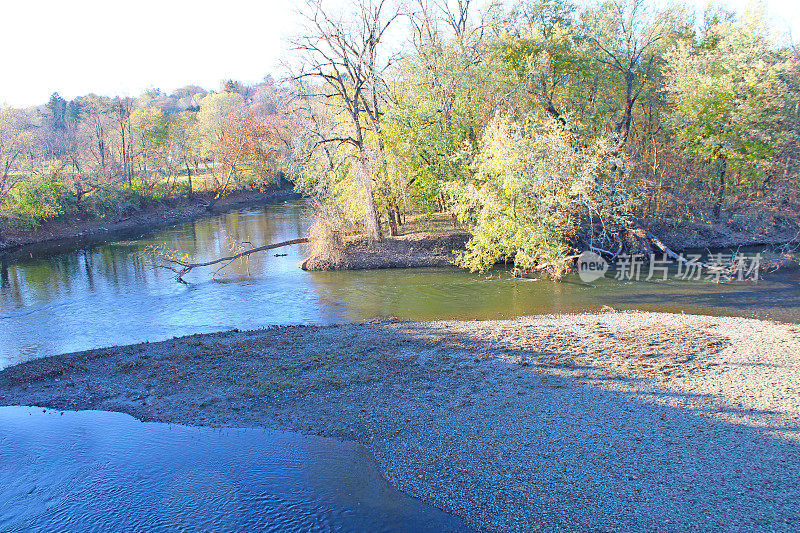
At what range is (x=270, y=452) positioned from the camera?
33.3 feet

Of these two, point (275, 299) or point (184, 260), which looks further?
point (184, 260)

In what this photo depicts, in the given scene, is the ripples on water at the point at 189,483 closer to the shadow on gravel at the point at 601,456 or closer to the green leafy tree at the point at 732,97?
the shadow on gravel at the point at 601,456

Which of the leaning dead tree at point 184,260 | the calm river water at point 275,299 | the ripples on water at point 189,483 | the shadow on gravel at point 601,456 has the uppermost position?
the leaning dead tree at point 184,260

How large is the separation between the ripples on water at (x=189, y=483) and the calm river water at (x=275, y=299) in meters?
7.52

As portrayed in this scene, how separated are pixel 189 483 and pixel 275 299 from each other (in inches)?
539

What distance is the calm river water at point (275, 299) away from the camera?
62.0 ft

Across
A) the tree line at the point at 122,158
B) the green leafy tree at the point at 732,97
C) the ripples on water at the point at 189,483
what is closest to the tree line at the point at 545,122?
the green leafy tree at the point at 732,97

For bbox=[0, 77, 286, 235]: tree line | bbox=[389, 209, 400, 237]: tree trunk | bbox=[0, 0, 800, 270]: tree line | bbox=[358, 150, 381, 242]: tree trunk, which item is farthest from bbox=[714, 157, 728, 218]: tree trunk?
bbox=[0, 77, 286, 235]: tree line

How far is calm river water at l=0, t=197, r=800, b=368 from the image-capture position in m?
18.9

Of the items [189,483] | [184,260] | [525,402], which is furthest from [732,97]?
[184,260]

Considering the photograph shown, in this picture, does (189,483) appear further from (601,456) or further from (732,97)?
(732,97)

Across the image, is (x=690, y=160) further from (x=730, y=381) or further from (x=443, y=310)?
(x=730, y=381)

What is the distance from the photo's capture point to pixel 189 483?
9.42m

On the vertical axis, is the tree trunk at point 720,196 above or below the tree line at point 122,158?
below
